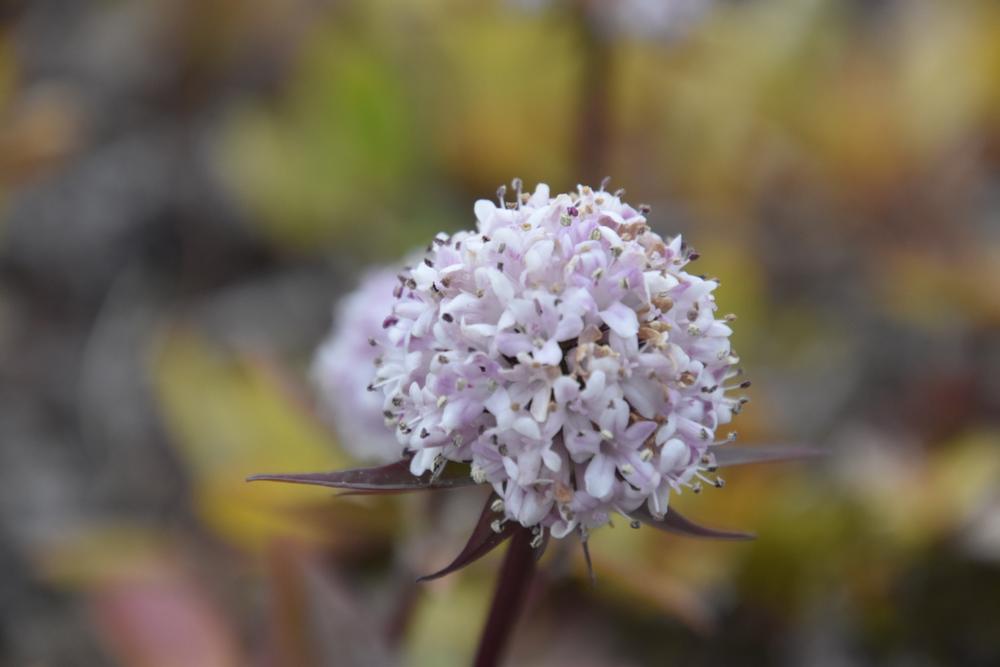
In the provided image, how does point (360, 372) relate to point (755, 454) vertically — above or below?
above

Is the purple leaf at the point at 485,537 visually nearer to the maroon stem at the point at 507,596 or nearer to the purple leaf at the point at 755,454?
the maroon stem at the point at 507,596

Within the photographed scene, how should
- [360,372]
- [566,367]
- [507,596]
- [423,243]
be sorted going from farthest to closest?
1. [423,243]
2. [360,372]
3. [507,596]
4. [566,367]

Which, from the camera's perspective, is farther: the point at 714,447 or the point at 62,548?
the point at 62,548

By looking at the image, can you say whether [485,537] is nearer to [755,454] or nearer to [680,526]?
[680,526]

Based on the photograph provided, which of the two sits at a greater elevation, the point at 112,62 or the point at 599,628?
the point at 112,62

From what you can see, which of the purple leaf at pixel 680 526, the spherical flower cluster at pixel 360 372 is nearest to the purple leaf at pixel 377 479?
the purple leaf at pixel 680 526

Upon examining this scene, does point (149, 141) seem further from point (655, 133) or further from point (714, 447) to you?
point (714, 447)

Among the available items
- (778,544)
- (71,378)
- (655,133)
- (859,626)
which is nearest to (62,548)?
(71,378)

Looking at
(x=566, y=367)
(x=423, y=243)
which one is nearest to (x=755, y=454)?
(x=566, y=367)
